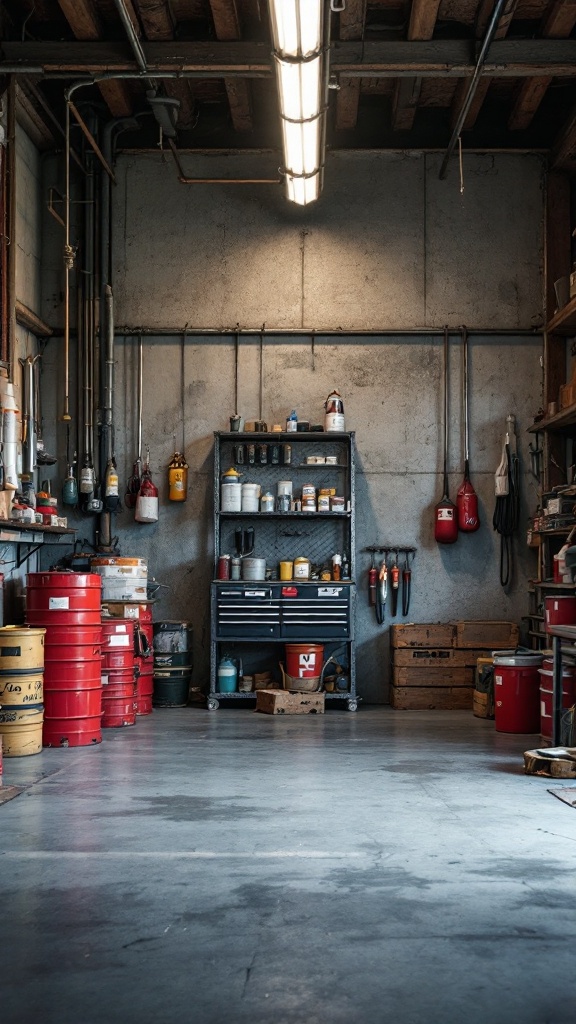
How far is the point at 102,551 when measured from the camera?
29.3 feet

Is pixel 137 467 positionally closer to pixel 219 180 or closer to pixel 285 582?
pixel 285 582

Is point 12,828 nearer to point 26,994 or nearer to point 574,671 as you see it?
point 26,994

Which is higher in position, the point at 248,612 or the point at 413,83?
the point at 413,83

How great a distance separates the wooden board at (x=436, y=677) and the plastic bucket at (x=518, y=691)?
145 cm

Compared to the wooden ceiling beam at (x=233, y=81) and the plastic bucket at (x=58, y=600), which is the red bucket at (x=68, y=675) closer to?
the plastic bucket at (x=58, y=600)

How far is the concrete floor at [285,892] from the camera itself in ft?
8.18

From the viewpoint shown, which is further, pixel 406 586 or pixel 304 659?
pixel 406 586

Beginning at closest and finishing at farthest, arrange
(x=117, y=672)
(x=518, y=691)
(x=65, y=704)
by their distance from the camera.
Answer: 1. (x=65, y=704)
2. (x=518, y=691)
3. (x=117, y=672)

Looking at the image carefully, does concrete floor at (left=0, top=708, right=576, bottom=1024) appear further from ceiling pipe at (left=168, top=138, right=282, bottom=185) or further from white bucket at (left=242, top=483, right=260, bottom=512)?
ceiling pipe at (left=168, top=138, right=282, bottom=185)

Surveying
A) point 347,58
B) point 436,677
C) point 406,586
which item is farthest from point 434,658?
point 347,58

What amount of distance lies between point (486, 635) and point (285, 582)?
6.13 feet

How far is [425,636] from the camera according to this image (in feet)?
28.0

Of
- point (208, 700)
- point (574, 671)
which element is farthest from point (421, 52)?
point (208, 700)

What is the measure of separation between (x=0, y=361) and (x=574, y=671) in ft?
15.1
